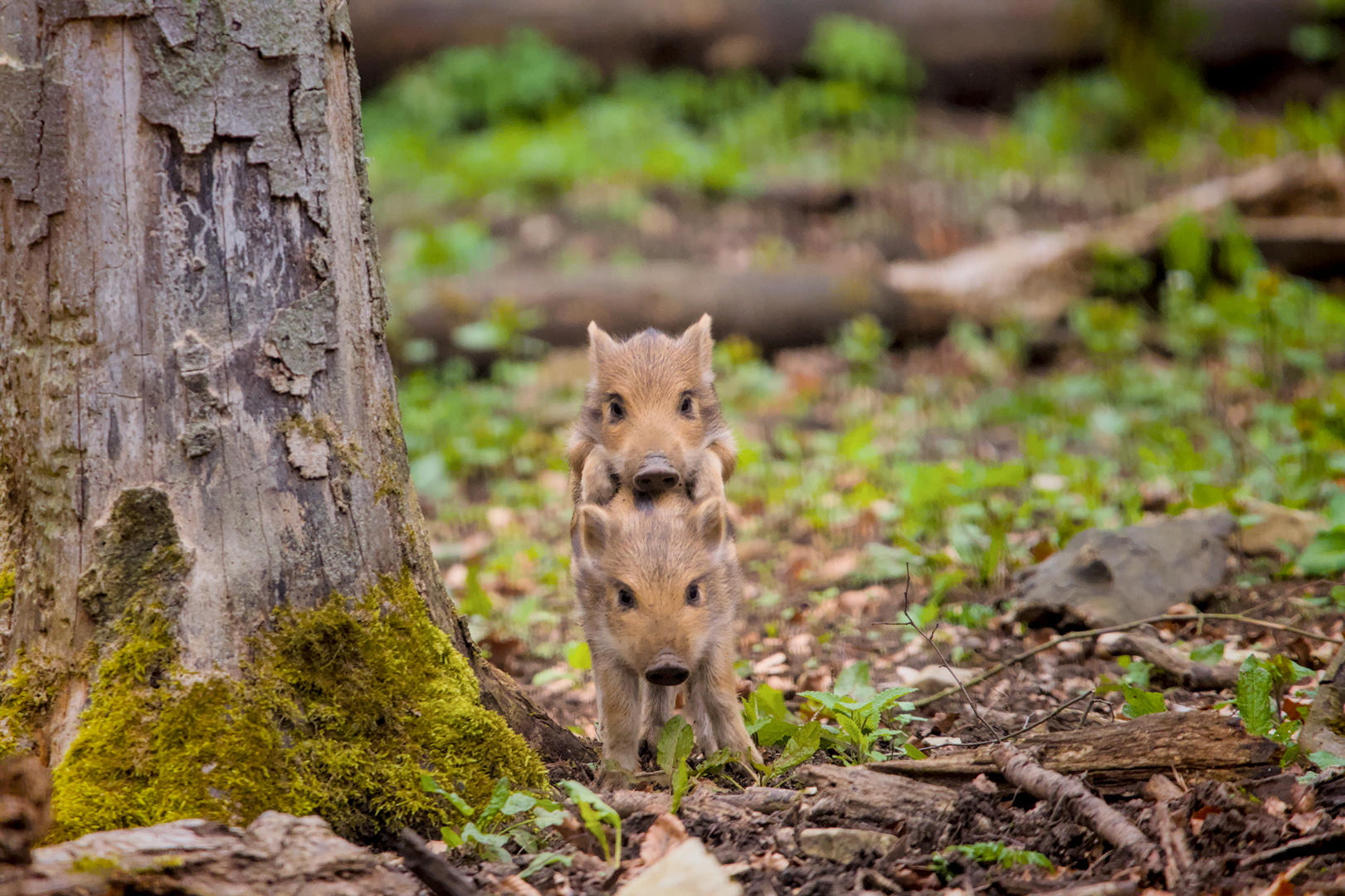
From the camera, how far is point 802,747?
13.4 feet

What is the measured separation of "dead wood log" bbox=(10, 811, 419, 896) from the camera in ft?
8.90

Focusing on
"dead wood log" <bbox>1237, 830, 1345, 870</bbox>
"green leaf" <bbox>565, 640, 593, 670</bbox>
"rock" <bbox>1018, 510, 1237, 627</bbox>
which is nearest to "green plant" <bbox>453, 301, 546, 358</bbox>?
"green leaf" <bbox>565, 640, 593, 670</bbox>

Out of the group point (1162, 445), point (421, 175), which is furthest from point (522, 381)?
point (421, 175)

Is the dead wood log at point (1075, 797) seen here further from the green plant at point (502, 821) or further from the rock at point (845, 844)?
the green plant at point (502, 821)

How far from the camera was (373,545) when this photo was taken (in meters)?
3.74

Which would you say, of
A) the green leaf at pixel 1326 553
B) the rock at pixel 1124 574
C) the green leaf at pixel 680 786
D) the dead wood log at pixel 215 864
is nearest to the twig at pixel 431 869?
the dead wood log at pixel 215 864

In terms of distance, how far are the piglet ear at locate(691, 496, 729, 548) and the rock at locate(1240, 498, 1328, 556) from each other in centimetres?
311

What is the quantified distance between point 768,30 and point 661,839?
16.1 metres

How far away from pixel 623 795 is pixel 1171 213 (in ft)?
33.7

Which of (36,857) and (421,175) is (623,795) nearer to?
(36,857)

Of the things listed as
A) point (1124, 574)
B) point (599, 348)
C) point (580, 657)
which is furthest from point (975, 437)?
point (580, 657)

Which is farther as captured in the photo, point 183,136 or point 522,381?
point 522,381

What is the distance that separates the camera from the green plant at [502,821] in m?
3.42

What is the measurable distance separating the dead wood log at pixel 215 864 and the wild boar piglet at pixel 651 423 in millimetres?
2065
